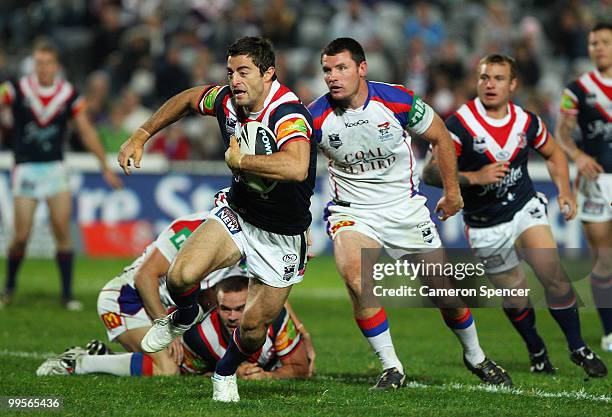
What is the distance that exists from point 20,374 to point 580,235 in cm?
1060

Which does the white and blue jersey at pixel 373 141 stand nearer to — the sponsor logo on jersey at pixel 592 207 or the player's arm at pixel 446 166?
the player's arm at pixel 446 166

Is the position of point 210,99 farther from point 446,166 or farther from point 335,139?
point 446,166

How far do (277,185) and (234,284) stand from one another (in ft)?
3.79

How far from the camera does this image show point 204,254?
275 inches

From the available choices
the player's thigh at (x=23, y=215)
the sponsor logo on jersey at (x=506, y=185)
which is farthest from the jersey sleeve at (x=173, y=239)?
the player's thigh at (x=23, y=215)

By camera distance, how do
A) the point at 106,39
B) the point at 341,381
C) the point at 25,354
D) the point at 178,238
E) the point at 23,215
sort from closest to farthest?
the point at 341,381
the point at 178,238
the point at 25,354
the point at 23,215
the point at 106,39

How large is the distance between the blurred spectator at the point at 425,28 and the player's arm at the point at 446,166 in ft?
45.1

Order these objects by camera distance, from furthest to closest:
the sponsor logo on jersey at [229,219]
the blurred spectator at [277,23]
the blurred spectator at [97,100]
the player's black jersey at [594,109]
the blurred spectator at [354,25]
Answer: the blurred spectator at [354,25]
the blurred spectator at [277,23]
the blurred spectator at [97,100]
the player's black jersey at [594,109]
the sponsor logo on jersey at [229,219]

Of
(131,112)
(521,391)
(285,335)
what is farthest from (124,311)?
(131,112)

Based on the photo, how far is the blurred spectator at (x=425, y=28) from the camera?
21578mm

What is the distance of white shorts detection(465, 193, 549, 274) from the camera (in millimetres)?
9070

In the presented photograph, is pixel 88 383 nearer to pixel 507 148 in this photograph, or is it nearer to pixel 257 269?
pixel 257 269

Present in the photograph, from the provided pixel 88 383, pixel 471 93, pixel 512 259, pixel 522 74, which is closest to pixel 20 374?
pixel 88 383

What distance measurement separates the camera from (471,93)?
1923 centimetres
